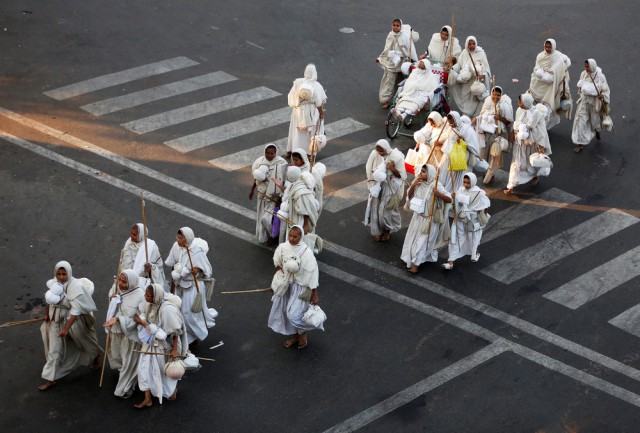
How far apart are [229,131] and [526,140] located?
540cm

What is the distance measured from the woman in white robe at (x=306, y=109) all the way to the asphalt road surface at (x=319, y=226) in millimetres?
791

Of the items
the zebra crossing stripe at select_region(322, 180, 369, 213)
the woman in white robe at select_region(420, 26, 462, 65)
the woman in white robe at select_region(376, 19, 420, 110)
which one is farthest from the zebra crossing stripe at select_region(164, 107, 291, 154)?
the woman in white robe at select_region(420, 26, 462, 65)

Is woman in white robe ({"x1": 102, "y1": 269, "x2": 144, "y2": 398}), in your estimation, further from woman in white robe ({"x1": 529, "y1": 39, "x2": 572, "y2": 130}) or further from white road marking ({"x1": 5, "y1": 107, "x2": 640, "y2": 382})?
woman in white robe ({"x1": 529, "y1": 39, "x2": 572, "y2": 130})

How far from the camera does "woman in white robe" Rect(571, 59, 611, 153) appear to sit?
60.5 feet

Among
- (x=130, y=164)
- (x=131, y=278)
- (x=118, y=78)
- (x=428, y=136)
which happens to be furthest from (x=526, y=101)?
(x=118, y=78)

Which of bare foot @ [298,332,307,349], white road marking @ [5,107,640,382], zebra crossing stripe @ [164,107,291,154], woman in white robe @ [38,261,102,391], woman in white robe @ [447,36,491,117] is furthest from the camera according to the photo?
woman in white robe @ [447,36,491,117]

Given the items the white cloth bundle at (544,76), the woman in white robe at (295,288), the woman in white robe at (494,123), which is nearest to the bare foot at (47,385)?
the woman in white robe at (295,288)

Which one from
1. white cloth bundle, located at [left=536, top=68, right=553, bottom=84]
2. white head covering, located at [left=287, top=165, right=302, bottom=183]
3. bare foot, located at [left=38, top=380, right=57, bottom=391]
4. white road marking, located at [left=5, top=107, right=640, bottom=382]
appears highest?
white cloth bundle, located at [left=536, top=68, right=553, bottom=84]

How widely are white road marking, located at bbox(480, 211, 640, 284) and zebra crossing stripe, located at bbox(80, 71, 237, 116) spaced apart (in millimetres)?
7671

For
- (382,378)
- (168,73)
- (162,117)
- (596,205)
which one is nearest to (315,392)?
(382,378)

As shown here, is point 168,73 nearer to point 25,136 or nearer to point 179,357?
point 25,136

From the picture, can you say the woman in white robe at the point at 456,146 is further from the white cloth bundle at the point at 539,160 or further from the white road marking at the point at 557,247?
the white road marking at the point at 557,247

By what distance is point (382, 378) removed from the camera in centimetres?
1298

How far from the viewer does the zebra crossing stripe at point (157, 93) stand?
19281mm
